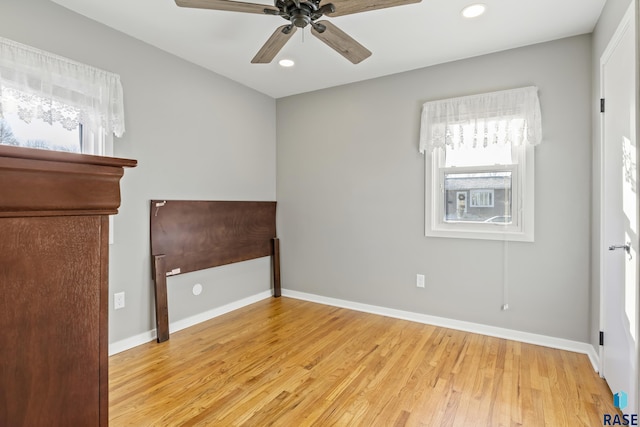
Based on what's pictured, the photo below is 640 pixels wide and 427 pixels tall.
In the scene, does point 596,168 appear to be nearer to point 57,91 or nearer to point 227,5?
point 227,5

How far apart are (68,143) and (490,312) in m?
3.79

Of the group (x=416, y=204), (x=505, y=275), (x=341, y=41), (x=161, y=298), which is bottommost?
(x=161, y=298)

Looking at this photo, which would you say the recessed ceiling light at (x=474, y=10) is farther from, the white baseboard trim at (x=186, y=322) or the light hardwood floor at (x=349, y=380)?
the white baseboard trim at (x=186, y=322)

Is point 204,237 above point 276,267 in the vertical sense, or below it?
above

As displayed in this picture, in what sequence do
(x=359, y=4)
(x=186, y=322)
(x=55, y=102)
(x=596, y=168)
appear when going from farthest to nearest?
(x=186, y=322), (x=596, y=168), (x=55, y=102), (x=359, y=4)

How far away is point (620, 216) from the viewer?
6.50 ft

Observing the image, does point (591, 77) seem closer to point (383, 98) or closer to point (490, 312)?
point (383, 98)

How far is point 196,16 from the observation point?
2.51 metres

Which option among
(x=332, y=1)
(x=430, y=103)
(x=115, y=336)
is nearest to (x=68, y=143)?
(x=115, y=336)

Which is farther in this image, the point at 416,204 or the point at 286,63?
the point at 416,204

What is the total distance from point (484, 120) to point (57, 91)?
3.40 metres

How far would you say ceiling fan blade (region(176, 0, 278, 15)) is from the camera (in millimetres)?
1906

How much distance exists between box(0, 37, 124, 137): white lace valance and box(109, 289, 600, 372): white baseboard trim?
1.74 metres

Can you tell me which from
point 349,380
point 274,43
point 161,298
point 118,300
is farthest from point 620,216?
point 118,300
